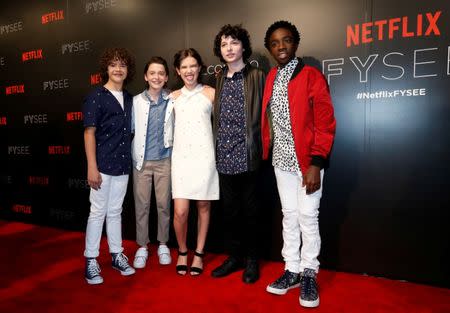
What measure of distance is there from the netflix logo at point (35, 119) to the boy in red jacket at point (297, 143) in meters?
2.89

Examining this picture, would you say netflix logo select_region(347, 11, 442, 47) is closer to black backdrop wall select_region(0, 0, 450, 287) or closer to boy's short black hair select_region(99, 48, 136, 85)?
black backdrop wall select_region(0, 0, 450, 287)

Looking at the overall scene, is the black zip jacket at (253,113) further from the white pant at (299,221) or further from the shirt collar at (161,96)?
the shirt collar at (161,96)

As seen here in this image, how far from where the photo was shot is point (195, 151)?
8.64ft

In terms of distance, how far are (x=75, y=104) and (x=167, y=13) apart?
1452 mm

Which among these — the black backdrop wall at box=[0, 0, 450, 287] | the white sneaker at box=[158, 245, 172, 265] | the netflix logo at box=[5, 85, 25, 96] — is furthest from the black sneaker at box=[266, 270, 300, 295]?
the netflix logo at box=[5, 85, 25, 96]

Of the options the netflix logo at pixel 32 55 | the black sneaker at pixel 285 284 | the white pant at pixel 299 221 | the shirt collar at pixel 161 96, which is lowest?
the black sneaker at pixel 285 284

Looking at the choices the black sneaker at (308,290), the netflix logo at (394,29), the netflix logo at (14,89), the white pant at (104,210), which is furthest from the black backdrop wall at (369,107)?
the netflix logo at (14,89)

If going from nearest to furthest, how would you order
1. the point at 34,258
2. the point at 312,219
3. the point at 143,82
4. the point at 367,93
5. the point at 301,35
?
the point at 312,219 → the point at 367,93 → the point at 301,35 → the point at 34,258 → the point at 143,82

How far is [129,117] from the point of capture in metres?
2.75

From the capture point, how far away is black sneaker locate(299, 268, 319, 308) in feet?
7.16

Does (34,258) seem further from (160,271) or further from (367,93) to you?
(367,93)

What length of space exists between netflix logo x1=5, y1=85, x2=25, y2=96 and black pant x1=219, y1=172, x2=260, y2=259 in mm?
3072

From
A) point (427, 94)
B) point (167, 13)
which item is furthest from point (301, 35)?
point (167, 13)

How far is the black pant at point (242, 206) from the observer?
2.55 meters
